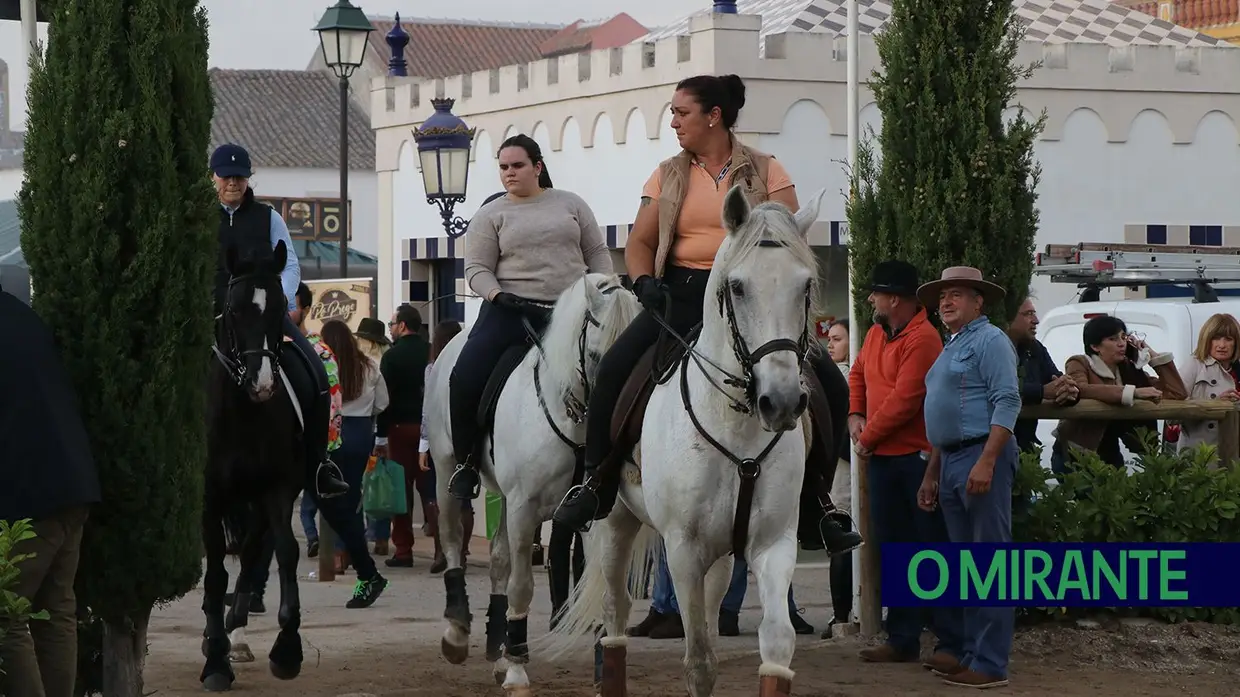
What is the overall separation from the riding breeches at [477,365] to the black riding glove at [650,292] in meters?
2.04

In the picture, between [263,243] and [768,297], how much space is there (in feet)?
13.0

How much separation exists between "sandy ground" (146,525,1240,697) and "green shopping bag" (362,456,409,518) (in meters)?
3.64

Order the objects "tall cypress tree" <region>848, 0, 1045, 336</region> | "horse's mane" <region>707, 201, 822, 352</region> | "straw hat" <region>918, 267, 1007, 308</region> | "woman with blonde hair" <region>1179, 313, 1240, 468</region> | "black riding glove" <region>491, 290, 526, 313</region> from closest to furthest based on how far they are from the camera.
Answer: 1. "horse's mane" <region>707, 201, 822, 352</region>
2. "straw hat" <region>918, 267, 1007, 308</region>
3. "black riding glove" <region>491, 290, 526, 313</region>
4. "tall cypress tree" <region>848, 0, 1045, 336</region>
5. "woman with blonde hair" <region>1179, 313, 1240, 468</region>

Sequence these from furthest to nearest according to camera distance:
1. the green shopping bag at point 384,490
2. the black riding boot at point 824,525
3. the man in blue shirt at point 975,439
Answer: the green shopping bag at point 384,490, the man in blue shirt at point 975,439, the black riding boot at point 824,525

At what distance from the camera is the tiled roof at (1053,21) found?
818 inches

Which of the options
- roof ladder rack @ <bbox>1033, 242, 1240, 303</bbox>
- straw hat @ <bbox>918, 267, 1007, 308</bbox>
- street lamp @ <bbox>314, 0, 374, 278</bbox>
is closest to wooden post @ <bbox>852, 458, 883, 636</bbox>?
straw hat @ <bbox>918, 267, 1007, 308</bbox>

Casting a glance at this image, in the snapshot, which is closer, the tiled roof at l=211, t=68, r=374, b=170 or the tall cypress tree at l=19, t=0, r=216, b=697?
the tall cypress tree at l=19, t=0, r=216, b=697

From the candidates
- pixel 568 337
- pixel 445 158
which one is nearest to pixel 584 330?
pixel 568 337

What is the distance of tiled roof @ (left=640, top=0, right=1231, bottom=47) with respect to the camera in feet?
68.1

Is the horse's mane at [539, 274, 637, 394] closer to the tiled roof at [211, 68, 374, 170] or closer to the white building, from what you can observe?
the white building

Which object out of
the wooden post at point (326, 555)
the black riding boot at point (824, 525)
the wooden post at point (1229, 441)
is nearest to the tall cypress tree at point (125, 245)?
the black riding boot at point (824, 525)

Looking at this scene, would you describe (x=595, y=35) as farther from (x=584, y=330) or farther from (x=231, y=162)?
(x=584, y=330)

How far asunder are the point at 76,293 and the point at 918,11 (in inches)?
215

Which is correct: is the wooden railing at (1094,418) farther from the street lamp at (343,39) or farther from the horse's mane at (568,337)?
the street lamp at (343,39)
